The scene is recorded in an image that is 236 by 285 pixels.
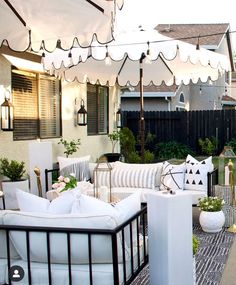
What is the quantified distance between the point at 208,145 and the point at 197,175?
29.4 feet

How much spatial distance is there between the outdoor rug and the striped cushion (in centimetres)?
111

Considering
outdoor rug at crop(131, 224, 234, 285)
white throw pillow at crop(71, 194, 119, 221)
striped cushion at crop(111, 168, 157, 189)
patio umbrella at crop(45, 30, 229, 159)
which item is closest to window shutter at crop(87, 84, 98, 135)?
patio umbrella at crop(45, 30, 229, 159)

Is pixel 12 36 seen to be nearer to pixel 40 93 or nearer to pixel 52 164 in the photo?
pixel 40 93

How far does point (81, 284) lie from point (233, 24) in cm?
2278

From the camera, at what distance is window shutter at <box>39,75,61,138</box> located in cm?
848

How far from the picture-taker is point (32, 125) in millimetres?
8141

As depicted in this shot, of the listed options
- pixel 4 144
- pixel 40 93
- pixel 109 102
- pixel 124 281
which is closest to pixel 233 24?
pixel 109 102

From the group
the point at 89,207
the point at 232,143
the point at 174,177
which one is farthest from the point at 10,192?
the point at 232,143

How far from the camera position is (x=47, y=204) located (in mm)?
3371

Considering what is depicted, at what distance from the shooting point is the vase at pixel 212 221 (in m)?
5.79

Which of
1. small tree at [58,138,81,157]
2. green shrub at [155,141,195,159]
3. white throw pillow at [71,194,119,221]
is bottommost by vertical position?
green shrub at [155,141,195,159]

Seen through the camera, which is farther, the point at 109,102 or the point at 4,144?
the point at 109,102

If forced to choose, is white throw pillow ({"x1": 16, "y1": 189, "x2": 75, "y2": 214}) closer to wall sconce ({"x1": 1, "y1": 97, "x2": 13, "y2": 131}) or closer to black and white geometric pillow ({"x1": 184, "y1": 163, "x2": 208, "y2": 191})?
black and white geometric pillow ({"x1": 184, "y1": 163, "x2": 208, "y2": 191})

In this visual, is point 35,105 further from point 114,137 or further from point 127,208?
point 127,208
